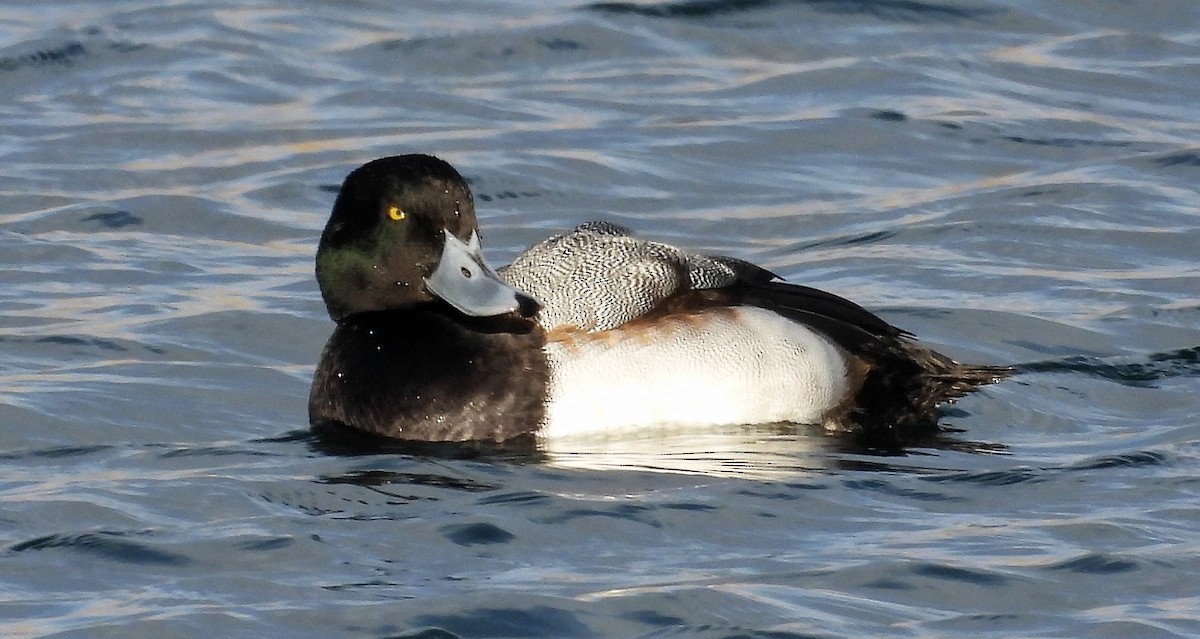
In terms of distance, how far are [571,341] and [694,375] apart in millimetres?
394

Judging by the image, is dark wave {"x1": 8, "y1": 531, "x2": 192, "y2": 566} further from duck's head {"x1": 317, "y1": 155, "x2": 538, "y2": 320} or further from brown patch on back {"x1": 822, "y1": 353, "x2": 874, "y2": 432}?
brown patch on back {"x1": 822, "y1": 353, "x2": 874, "y2": 432}

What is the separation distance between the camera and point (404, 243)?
6.80 metres

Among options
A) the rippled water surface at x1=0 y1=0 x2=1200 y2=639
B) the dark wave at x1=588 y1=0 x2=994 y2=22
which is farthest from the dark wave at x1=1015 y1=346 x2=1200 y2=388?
the dark wave at x1=588 y1=0 x2=994 y2=22

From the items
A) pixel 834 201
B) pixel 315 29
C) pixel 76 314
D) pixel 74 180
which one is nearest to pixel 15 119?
pixel 74 180

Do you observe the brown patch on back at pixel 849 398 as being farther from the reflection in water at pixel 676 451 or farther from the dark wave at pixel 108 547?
the dark wave at pixel 108 547

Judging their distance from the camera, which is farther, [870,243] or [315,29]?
[315,29]

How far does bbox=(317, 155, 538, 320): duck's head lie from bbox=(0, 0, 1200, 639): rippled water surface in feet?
1.72

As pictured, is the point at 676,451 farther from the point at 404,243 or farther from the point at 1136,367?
the point at 1136,367

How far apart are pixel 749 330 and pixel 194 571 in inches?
83.4

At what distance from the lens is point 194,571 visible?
17.0 ft

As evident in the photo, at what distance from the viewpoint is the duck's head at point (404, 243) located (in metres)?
6.70

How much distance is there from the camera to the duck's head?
6.70 m

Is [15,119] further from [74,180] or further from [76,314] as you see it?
[76,314]

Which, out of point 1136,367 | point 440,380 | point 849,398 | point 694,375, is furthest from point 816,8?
point 440,380
